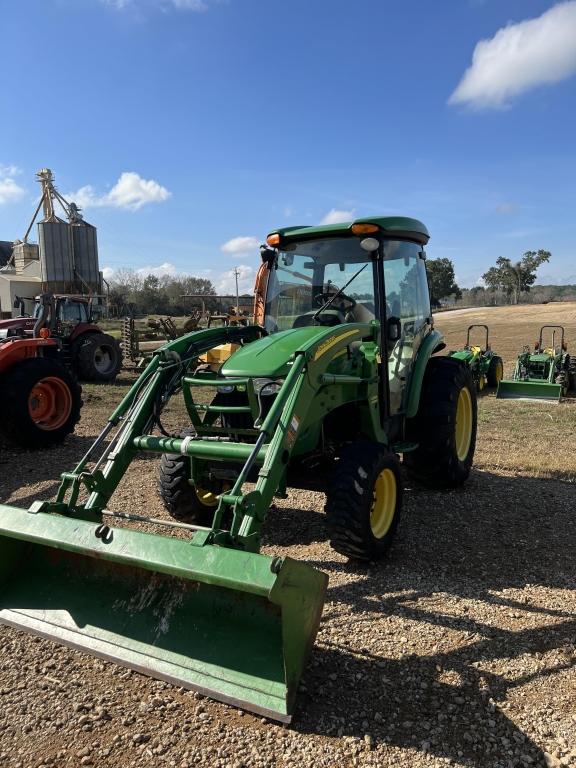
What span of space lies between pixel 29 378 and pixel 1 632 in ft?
16.1

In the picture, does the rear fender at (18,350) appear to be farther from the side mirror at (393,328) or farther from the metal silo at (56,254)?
the metal silo at (56,254)

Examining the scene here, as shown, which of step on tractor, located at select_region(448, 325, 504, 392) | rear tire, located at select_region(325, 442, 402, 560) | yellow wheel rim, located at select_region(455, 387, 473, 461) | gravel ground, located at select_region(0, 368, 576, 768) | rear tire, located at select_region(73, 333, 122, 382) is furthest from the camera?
rear tire, located at select_region(73, 333, 122, 382)

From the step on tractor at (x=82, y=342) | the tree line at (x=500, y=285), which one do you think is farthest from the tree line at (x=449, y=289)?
the step on tractor at (x=82, y=342)

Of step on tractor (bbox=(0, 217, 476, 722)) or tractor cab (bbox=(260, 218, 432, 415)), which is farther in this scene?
tractor cab (bbox=(260, 218, 432, 415))

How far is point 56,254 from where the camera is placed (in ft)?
125

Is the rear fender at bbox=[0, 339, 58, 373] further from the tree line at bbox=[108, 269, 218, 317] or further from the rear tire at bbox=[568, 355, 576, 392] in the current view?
the tree line at bbox=[108, 269, 218, 317]

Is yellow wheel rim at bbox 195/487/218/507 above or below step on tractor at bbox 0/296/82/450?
below

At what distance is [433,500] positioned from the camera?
5.42 m

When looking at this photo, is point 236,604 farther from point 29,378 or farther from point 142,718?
point 29,378

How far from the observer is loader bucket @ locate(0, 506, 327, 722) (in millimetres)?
2506

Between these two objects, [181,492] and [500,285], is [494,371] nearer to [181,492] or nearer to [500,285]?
[181,492]

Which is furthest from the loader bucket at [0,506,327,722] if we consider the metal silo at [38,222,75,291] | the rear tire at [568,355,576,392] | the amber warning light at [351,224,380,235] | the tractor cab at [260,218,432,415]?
the metal silo at [38,222,75,291]

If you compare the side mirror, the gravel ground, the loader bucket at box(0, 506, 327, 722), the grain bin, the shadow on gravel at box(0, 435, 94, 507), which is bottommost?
the gravel ground

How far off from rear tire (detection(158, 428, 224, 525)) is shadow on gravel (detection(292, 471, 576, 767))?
39.8 inches
